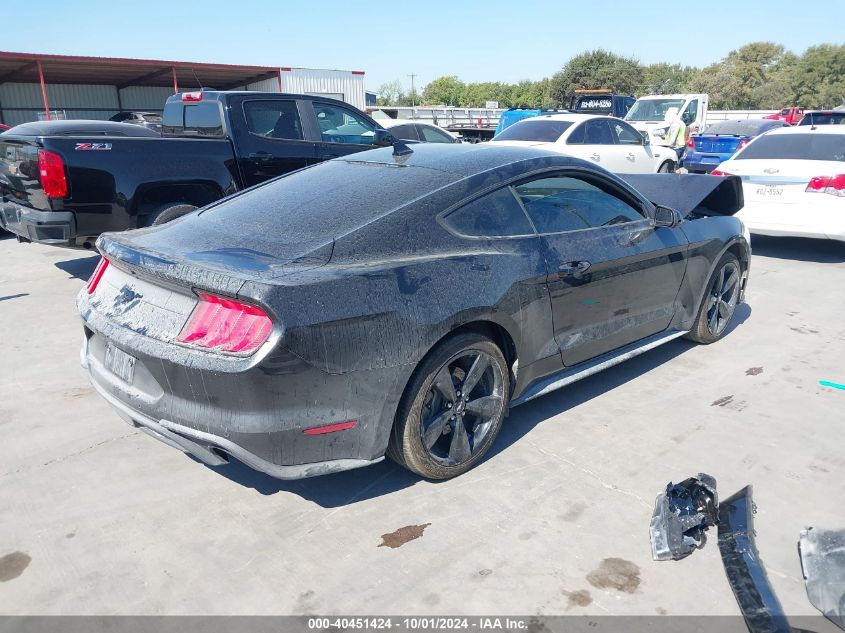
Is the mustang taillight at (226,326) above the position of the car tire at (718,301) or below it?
above

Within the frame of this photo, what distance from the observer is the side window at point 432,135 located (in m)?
13.4

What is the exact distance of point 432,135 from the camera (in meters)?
13.5

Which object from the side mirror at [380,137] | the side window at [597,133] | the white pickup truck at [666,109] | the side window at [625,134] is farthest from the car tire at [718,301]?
the white pickup truck at [666,109]

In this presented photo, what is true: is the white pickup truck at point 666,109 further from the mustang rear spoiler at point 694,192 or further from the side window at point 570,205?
the side window at point 570,205

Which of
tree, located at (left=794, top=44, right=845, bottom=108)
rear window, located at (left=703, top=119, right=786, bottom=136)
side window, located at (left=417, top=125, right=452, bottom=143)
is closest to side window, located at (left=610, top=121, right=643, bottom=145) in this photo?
side window, located at (left=417, top=125, right=452, bottom=143)

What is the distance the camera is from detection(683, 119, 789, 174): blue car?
1458 cm

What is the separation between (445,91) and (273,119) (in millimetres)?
122300

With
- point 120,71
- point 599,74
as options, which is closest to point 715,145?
point 120,71

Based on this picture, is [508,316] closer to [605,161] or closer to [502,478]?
[502,478]

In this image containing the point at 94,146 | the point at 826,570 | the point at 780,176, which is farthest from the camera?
the point at 780,176

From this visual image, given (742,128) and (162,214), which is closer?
(162,214)

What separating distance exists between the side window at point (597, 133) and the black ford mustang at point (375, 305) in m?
7.74

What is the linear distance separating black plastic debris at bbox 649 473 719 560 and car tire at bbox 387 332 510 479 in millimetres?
906

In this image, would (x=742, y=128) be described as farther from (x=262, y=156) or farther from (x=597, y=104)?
(x=262, y=156)
